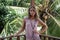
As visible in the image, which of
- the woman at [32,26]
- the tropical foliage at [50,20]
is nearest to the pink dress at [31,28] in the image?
the woman at [32,26]

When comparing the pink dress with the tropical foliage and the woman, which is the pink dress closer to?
the woman

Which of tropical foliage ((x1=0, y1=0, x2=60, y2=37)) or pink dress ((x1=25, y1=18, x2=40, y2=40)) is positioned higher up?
pink dress ((x1=25, y1=18, x2=40, y2=40))

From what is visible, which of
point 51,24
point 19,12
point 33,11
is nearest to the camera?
point 33,11

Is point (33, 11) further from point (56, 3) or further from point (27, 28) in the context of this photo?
point (56, 3)

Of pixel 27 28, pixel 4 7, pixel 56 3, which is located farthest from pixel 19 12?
pixel 27 28

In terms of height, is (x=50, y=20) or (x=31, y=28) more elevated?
(x=31, y=28)

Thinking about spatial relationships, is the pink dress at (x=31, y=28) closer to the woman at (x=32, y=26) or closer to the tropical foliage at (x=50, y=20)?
the woman at (x=32, y=26)

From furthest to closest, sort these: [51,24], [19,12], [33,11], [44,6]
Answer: [19,12], [51,24], [44,6], [33,11]

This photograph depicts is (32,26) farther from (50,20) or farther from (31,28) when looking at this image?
(50,20)

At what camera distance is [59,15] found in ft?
23.6

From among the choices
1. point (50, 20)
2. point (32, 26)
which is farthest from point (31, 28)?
point (50, 20)

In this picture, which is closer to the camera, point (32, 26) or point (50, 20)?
point (32, 26)

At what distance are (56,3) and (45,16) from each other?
92 centimetres

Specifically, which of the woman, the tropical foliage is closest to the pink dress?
the woman
